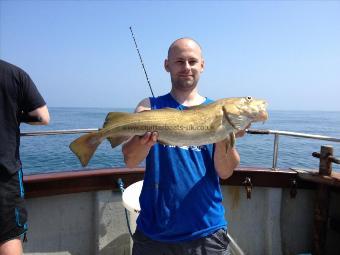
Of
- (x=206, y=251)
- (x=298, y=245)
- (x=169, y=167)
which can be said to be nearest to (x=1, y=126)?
(x=169, y=167)

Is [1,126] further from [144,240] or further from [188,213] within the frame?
[188,213]

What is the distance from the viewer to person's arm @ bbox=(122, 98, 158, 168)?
268 cm

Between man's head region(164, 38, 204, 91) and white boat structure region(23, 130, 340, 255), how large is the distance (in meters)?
Result: 2.32

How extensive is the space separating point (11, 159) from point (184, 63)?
181 cm

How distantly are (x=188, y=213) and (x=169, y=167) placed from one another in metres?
0.39

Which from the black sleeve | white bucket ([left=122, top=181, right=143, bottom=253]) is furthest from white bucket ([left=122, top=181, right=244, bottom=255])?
the black sleeve

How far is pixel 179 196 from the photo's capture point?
266 centimetres

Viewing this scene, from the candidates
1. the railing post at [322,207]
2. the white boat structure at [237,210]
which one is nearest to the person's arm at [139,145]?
the white boat structure at [237,210]

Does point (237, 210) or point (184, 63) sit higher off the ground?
point (184, 63)

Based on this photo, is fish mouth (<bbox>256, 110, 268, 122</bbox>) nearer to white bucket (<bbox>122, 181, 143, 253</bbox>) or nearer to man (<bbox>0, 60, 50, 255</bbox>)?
white bucket (<bbox>122, 181, 143, 253</bbox>)

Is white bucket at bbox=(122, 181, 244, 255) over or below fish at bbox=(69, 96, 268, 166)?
below

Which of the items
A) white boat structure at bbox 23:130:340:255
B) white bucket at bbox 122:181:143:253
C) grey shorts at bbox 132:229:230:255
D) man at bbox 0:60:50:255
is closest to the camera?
grey shorts at bbox 132:229:230:255

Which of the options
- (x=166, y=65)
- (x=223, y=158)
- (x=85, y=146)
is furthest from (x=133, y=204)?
(x=166, y=65)

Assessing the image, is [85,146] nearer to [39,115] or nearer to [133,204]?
[39,115]
